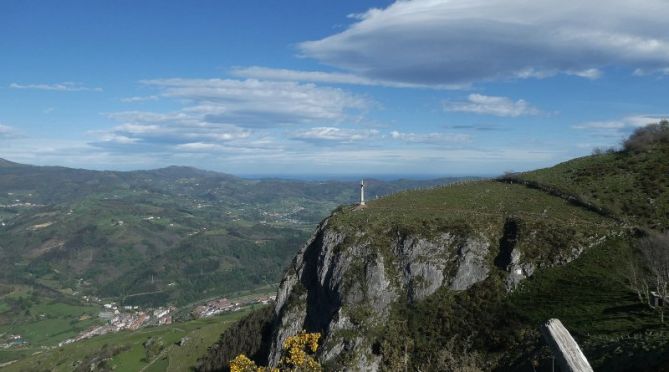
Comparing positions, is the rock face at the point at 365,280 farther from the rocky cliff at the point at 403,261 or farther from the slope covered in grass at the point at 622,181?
the slope covered in grass at the point at 622,181

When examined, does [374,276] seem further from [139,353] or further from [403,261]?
[139,353]

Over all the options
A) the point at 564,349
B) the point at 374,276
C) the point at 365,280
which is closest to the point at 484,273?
the point at 374,276

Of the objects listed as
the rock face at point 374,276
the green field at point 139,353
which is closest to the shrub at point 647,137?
the rock face at point 374,276

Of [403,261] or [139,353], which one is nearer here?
[403,261]

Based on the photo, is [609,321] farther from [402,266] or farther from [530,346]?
[402,266]

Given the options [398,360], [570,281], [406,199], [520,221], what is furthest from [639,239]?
[406,199]
